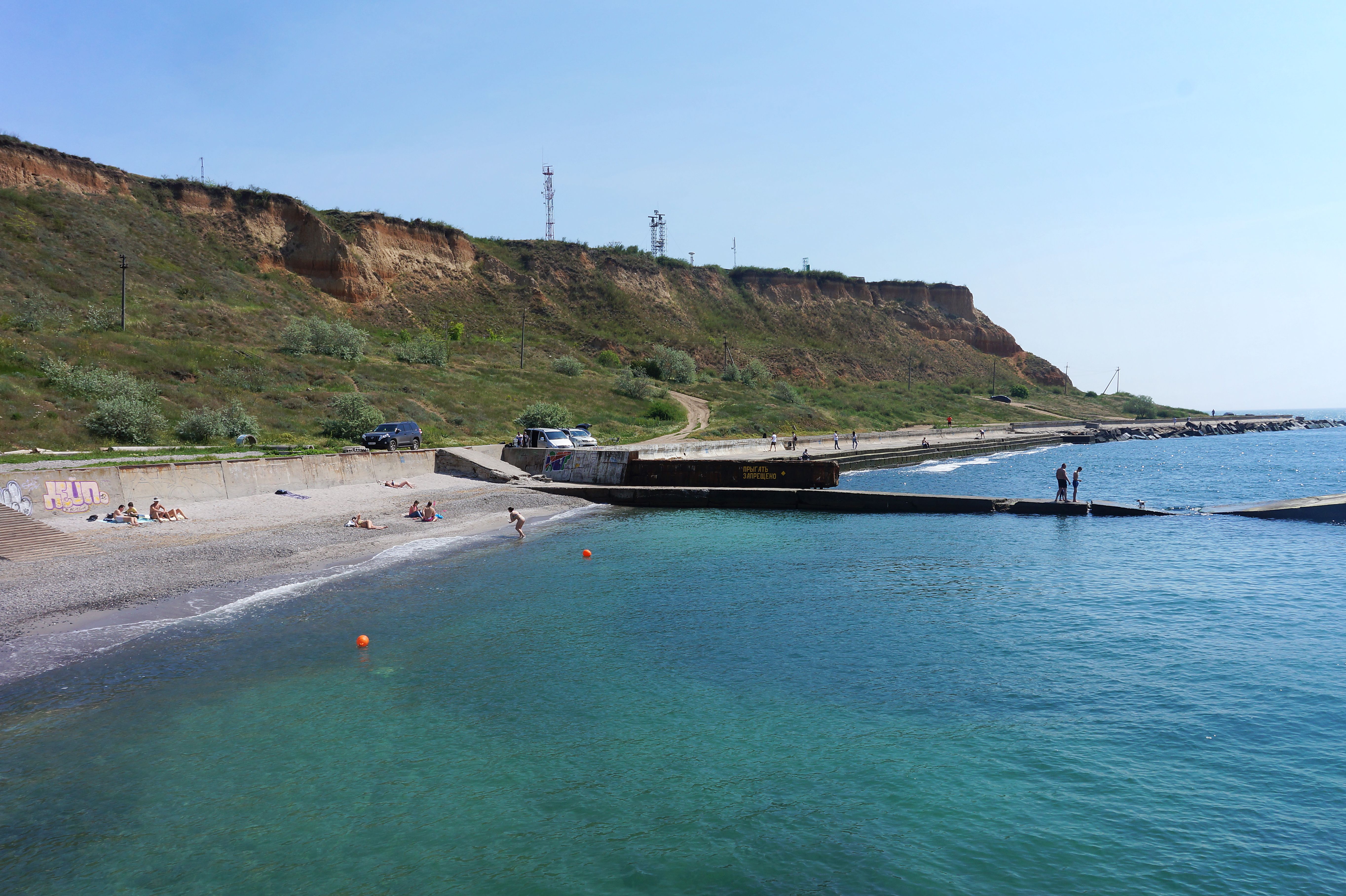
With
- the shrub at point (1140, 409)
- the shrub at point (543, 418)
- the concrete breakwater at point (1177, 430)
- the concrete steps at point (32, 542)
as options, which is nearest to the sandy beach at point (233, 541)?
the concrete steps at point (32, 542)

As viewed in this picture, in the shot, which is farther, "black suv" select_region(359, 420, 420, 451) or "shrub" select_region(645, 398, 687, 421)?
"shrub" select_region(645, 398, 687, 421)

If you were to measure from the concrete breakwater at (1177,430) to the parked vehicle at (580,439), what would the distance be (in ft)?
218

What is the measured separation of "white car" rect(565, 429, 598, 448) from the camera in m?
43.7

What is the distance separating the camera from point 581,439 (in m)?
44.8

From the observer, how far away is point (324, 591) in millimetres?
19766

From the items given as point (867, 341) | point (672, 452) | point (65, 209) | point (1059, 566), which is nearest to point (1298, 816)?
point (1059, 566)

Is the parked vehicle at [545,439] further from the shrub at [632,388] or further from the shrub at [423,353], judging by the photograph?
the shrub at [632,388]

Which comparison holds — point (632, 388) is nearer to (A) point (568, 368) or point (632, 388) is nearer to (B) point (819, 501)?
(A) point (568, 368)

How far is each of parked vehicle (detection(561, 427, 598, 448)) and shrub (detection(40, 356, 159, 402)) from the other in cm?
2163

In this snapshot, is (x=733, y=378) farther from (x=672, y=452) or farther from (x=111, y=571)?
(x=111, y=571)

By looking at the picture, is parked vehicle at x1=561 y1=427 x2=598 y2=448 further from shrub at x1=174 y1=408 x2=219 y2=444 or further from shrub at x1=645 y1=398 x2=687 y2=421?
shrub at x1=645 y1=398 x2=687 y2=421

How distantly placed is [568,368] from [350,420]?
34.2 meters

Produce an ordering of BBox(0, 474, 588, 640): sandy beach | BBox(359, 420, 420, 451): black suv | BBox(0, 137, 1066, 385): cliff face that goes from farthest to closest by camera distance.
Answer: BBox(0, 137, 1066, 385): cliff face → BBox(359, 420, 420, 451): black suv → BBox(0, 474, 588, 640): sandy beach

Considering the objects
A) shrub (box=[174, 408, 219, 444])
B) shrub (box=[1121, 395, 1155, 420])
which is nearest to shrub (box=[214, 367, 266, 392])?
shrub (box=[174, 408, 219, 444])
